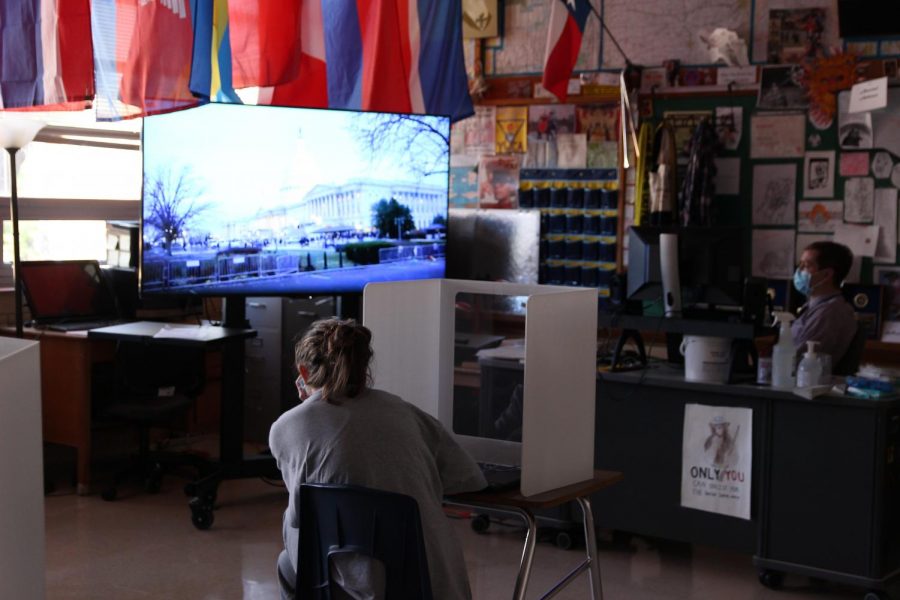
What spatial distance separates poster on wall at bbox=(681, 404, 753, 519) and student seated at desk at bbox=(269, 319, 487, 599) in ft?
6.25

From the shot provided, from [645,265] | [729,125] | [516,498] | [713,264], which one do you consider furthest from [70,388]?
[729,125]

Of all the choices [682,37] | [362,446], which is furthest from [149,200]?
[682,37]

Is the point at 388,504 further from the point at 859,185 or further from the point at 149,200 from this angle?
the point at 859,185

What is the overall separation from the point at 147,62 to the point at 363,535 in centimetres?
246

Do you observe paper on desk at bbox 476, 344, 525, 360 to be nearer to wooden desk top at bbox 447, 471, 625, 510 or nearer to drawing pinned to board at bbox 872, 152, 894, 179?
wooden desk top at bbox 447, 471, 625, 510

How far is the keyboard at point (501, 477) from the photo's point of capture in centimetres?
296

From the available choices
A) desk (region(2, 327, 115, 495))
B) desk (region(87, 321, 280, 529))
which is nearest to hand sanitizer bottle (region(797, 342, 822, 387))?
desk (region(87, 321, 280, 529))

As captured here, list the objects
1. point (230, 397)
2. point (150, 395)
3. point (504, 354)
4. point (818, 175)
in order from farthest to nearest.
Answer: point (818, 175) < point (150, 395) < point (230, 397) < point (504, 354)

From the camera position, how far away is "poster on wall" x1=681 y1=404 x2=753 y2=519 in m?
4.33

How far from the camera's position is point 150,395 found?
5652 millimetres

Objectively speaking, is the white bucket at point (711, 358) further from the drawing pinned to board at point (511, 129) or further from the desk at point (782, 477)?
the drawing pinned to board at point (511, 129)

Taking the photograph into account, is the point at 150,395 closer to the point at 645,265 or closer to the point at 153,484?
the point at 153,484

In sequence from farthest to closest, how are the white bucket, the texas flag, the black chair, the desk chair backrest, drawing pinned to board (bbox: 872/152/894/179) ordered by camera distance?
1. drawing pinned to board (bbox: 872/152/894/179)
2. the texas flag
3. the black chair
4. the white bucket
5. the desk chair backrest

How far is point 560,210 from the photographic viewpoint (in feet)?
22.3
